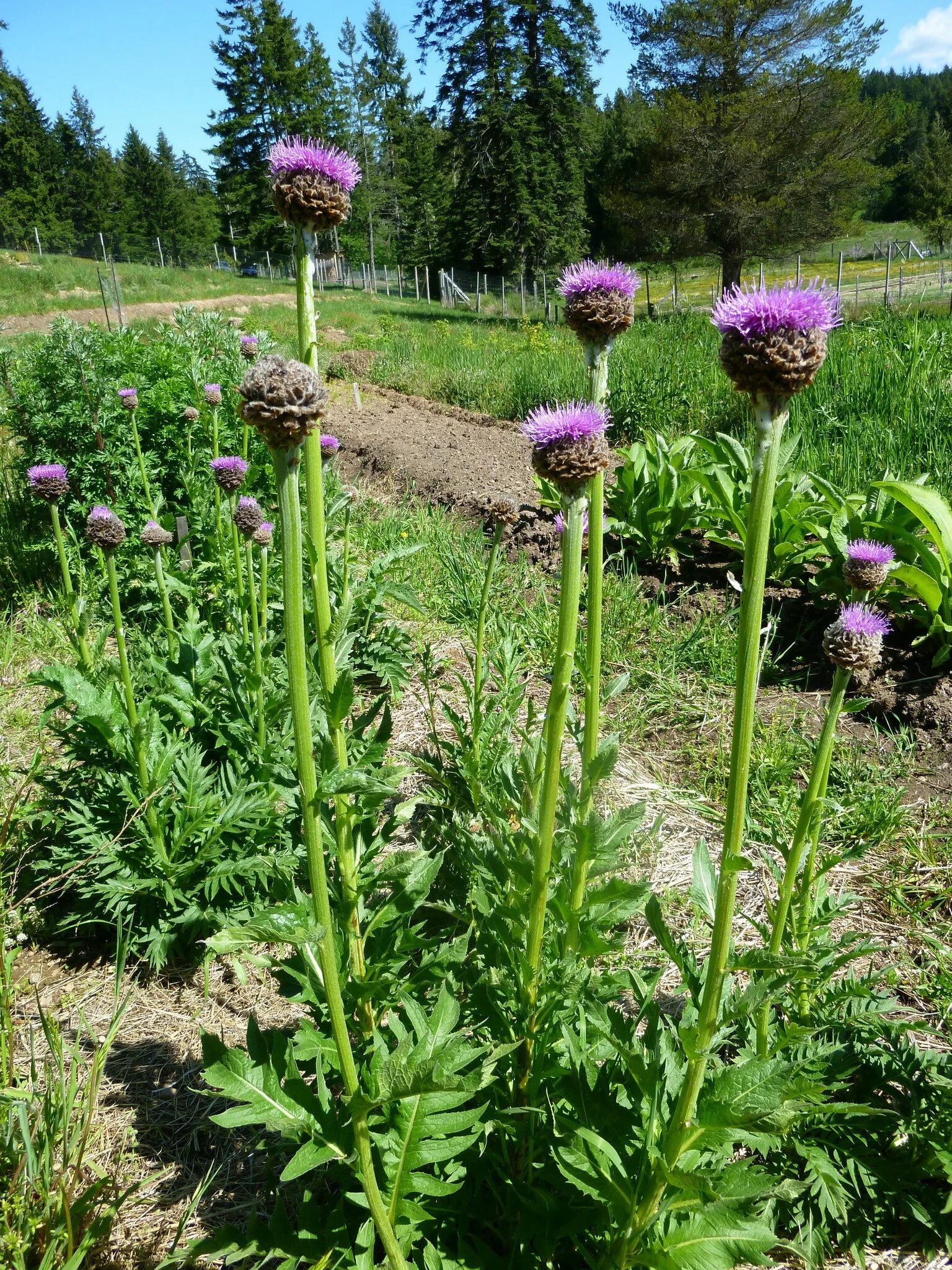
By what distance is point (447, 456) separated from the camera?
6.57m

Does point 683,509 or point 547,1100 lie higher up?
point 683,509

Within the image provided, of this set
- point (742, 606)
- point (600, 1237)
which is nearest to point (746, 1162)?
point (600, 1237)

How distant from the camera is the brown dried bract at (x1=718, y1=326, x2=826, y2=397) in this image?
849 millimetres

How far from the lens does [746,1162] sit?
1168mm

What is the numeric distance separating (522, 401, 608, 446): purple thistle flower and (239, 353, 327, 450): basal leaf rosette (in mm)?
374

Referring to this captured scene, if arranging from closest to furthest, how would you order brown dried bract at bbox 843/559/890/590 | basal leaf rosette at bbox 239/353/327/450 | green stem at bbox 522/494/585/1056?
1. basal leaf rosette at bbox 239/353/327/450
2. green stem at bbox 522/494/585/1056
3. brown dried bract at bbox 843/559/890/590

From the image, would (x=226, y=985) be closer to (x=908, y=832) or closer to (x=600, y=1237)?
(x=600, y=1237)

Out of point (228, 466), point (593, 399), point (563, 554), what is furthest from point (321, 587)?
point (228, 466)

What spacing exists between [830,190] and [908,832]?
24.0 metres

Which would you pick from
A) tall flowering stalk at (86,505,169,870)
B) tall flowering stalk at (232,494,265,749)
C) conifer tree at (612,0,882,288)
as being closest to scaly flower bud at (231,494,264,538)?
tall flowering stalk at (232,494,265,749)

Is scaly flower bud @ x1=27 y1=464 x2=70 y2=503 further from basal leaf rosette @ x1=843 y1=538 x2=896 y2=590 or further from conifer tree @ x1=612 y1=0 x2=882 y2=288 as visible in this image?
conifer tree @ x1=612 y1=0 x2=882 y2=288

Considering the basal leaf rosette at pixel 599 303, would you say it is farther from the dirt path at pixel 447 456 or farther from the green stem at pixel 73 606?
the dirt path at pixel 447 456

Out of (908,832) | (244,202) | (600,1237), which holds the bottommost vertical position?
(908,832)

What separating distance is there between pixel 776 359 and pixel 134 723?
1688 mm
